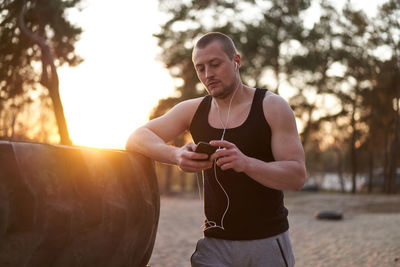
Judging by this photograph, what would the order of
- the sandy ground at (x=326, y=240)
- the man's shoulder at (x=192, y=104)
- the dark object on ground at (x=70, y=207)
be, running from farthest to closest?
1. the sandy ground at (x=326, y=240)
2. the man's shoulder at (x=192, y=104)
3. the dark object on ground at (x=70, y=207)

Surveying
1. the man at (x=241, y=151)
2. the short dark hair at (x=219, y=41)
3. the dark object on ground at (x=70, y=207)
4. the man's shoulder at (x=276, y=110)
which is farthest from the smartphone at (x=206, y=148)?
the short dark hair at (x=219, y=41)

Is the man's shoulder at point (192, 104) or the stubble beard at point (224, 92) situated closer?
the stubble beard at point (224, 92)

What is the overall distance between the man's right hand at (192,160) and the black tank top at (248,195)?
0.98 ft

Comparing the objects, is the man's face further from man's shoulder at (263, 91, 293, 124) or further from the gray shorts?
the gray shorts

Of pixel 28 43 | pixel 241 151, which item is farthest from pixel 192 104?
pixel 28 43

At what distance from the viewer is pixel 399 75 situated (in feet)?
84.4

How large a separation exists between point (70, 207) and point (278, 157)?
1031 millimetres

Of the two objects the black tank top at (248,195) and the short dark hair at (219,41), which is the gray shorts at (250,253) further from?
the short dark hair at (219,41)

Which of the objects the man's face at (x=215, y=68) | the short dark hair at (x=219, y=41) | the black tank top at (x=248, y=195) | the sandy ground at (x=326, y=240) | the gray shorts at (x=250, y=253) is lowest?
the sandy ground at (x=326, y=240)

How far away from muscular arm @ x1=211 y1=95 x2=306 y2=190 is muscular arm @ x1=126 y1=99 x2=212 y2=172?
0.41 feet

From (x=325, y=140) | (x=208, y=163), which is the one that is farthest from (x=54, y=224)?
(x=325, y=140)

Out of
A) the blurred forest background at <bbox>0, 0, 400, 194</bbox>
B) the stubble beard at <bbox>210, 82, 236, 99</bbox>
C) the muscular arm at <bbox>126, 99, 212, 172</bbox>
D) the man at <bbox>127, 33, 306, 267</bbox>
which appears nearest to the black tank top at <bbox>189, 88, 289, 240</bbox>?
the man at <bbox>127, 33, 306, 267</bbox>

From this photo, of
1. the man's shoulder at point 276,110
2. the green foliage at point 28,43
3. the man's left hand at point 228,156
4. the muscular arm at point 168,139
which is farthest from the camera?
the green foliage at point 28,43

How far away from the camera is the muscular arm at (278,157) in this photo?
1.90 m
